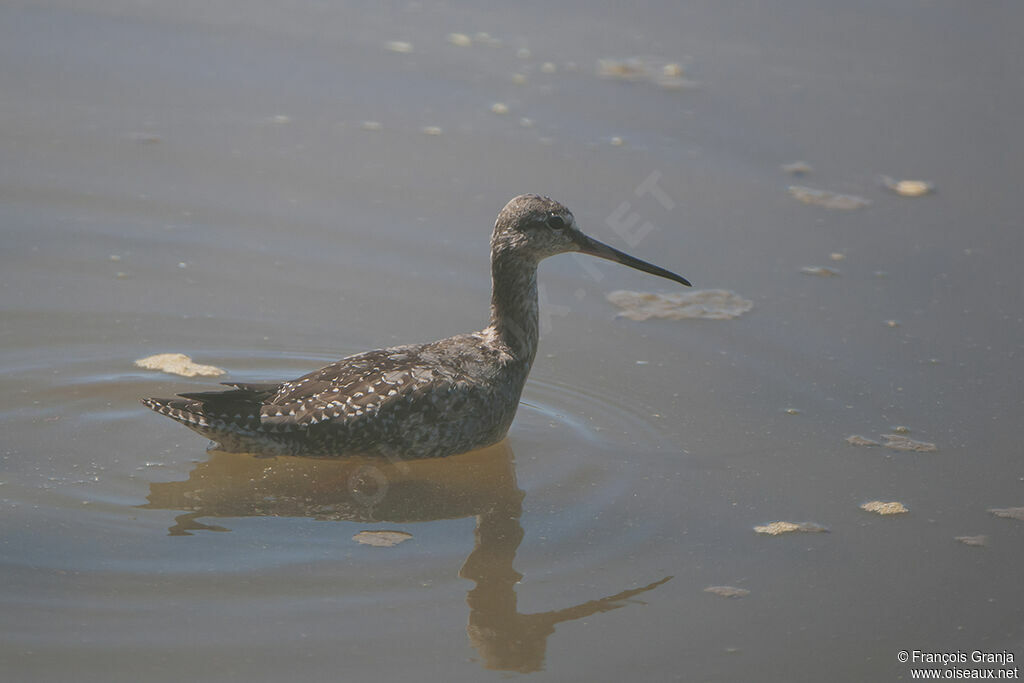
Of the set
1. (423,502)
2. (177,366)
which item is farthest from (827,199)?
(177,366)

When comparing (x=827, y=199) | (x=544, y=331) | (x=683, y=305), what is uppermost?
(x=827, y=199)

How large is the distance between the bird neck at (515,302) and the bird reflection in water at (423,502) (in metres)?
0.54

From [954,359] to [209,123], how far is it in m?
4.83

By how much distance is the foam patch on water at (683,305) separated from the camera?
23.2ft

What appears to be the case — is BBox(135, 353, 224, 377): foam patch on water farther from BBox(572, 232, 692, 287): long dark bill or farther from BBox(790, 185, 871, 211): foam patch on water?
BBox(790, 185, 871, 211): foam patch on water

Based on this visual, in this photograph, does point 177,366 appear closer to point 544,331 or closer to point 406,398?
point 406,398

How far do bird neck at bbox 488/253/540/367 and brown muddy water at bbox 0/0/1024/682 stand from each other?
38cm

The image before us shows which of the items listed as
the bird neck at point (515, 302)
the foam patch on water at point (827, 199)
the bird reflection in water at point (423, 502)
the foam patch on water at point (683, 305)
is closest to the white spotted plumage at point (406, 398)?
the bird neck at point (515, 302)

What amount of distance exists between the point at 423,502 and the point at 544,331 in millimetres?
1678

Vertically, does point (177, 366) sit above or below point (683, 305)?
below

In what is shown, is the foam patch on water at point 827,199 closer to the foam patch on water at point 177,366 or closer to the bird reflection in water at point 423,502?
the bird reflection in water at point 423,502

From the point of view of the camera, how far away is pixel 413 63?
9328mm

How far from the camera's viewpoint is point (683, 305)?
7180 mm

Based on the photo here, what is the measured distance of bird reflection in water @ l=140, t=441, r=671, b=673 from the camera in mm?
4637
